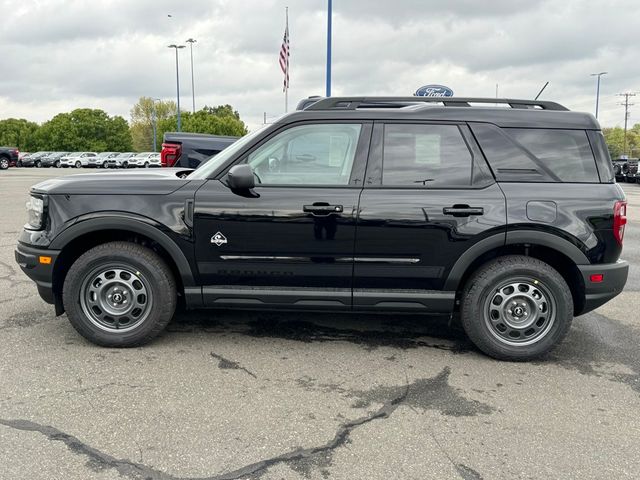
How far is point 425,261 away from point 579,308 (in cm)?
126

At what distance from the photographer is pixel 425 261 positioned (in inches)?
153

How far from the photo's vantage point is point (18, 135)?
298 feet

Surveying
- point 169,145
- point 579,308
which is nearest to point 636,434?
point 579,308

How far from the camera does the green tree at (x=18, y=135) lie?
87581 mm

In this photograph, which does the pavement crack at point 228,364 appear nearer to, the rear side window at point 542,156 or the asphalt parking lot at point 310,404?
the asphalt parking lot at point 310,404

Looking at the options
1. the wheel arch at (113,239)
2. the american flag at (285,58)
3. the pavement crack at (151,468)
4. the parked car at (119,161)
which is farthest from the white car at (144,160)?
the pavement crack at (151,468)


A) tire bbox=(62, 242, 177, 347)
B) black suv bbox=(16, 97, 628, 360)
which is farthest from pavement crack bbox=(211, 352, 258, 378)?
tire bbox=(62, 242, 177, 347)

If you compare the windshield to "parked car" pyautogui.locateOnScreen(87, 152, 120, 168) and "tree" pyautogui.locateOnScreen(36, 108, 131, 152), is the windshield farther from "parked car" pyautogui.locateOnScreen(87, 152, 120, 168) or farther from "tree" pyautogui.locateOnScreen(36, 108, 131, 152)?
"tree" pyautogui.locateOnScreen(36, 108, 131, 152)

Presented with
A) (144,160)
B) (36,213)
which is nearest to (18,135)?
(144,160)

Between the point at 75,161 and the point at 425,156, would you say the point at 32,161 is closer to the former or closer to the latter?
the point at 75,161

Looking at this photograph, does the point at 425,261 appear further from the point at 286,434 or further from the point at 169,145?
the point at 169,145

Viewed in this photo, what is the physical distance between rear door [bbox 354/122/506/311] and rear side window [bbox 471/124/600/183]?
0.46 ft

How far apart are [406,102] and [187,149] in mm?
6116

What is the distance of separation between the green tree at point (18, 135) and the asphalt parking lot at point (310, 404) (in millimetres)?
94654
